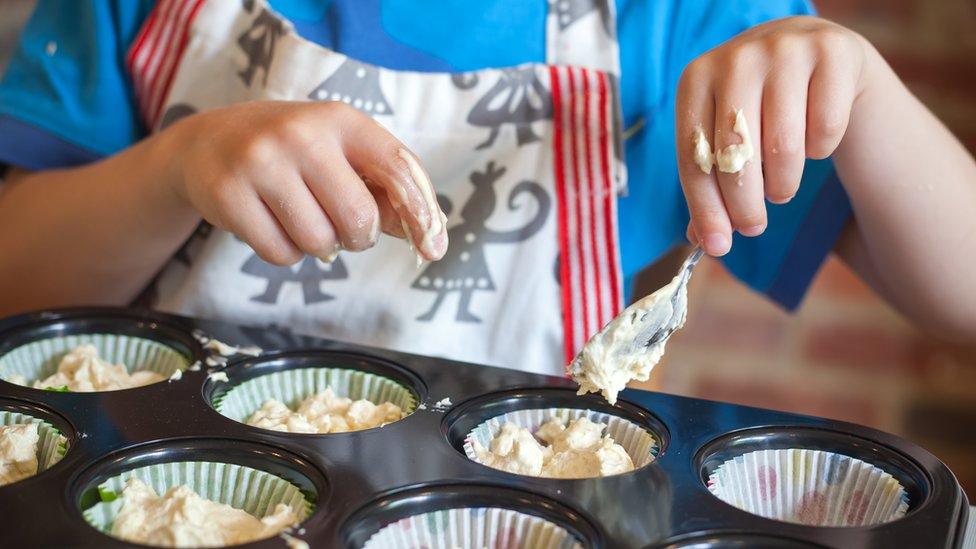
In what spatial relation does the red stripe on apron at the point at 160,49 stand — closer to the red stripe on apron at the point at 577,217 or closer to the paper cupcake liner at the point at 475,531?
the red stripe on apron at the point at 577,217

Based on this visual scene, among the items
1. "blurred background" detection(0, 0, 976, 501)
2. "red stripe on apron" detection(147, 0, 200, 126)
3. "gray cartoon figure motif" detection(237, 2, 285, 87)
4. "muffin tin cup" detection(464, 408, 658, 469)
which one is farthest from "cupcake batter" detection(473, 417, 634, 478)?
"blurred background" detection(0, 0, 976, 501)

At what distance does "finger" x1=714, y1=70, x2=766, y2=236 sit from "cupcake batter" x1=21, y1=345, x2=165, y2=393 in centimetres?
49

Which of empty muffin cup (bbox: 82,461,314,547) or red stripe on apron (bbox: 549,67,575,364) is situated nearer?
empty muffin cup (bbox: 82,461,314,547)

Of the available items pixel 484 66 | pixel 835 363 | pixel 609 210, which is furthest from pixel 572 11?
pixel 835 363

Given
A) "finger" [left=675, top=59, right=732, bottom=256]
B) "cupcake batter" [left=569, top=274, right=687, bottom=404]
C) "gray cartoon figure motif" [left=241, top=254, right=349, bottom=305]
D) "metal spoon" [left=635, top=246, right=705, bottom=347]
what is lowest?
"gray cartoon figure motif" [left=241, top=254, right=349, bottom=305]

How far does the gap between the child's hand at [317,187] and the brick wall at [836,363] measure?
1.22 meters

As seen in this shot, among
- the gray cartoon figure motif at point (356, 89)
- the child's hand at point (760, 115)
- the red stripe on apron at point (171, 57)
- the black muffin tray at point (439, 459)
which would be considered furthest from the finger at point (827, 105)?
the red stripe on apron at point (171, 57)

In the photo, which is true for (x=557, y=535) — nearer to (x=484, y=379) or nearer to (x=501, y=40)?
(x=484, y=379)

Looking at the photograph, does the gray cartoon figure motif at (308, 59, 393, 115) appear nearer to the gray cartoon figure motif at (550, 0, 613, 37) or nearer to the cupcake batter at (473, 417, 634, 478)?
the gray cartoon figure motif at (550, 0, 613, 37)

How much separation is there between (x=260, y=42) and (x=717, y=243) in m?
0.58

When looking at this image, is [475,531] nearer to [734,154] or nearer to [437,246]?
[437,246]

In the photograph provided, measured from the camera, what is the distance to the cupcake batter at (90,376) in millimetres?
846

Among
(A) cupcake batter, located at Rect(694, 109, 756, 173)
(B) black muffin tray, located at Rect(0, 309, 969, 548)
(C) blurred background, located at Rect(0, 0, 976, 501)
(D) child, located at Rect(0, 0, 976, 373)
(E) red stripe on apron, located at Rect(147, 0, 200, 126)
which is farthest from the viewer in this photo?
(C) blurred background, located at Rect(0, 0, 976, 501)

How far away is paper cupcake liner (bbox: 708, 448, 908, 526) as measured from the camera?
2.39ft
